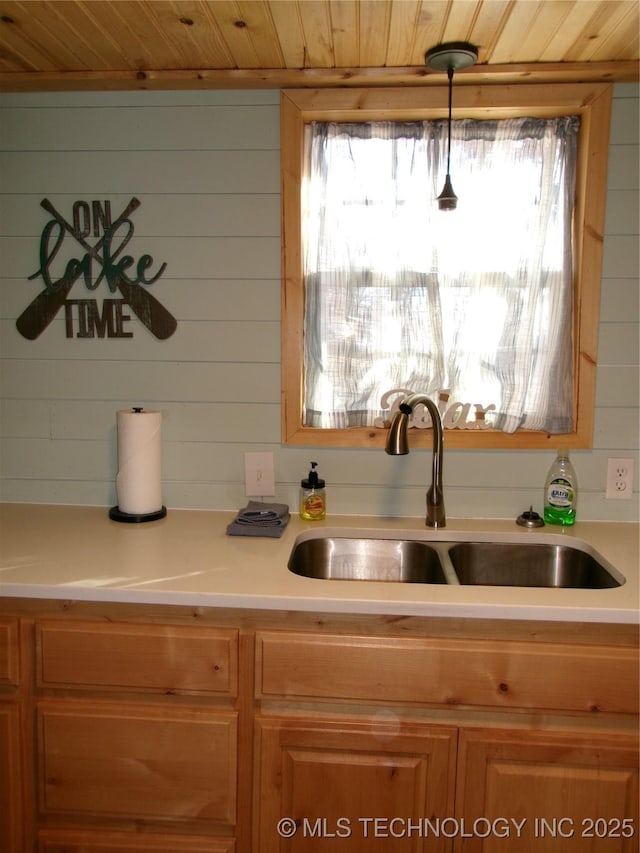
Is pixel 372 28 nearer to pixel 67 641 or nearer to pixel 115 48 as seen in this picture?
pixel 115 48

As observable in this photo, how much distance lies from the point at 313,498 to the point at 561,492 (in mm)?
710

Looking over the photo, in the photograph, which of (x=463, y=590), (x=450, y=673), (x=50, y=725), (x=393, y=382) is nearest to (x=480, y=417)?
(x=393, y=382)

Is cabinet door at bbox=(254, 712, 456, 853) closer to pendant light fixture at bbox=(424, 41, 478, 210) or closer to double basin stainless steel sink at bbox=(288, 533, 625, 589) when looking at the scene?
double basin stainless steel sink at bbox=(288, 533, 625, 589)

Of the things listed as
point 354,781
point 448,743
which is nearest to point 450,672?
point 448,743

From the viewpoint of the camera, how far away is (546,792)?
4.49 ft

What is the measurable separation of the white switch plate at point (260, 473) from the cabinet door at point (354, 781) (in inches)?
28.7

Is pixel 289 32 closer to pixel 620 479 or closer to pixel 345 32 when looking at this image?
pixel 345 32

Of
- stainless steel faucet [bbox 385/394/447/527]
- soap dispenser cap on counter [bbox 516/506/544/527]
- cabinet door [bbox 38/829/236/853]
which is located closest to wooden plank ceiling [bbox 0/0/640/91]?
stainless steel faucet [bbox 385/394/447/527]

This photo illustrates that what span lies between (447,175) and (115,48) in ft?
3.03

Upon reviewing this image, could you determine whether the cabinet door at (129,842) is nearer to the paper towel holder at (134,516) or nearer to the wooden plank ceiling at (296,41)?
the paper towel holder at (134,516)

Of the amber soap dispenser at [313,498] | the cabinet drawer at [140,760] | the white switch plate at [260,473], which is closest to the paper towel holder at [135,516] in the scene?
the white switch plate at [260,473]

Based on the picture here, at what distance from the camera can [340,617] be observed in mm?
1377

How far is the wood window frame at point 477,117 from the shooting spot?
182 cm

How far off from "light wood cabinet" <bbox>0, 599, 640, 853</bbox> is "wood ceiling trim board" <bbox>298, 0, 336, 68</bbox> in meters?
1.33
